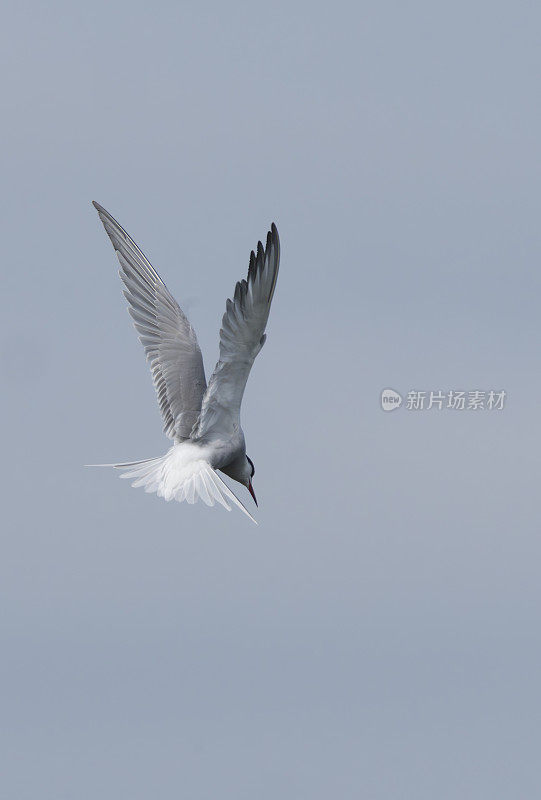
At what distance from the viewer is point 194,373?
2219 cm

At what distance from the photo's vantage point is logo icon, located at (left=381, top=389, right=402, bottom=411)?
1003 inches

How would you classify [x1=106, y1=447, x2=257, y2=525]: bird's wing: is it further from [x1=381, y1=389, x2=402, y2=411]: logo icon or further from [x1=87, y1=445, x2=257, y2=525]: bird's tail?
[x1=381, y1=389, x2=402, y2=411]: logo icon

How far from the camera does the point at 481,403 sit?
86.4 ft

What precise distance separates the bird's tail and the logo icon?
494 centimetres

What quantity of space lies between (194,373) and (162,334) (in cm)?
66

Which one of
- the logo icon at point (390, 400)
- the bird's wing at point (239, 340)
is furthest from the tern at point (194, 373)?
the logo icon at point (390, 400)

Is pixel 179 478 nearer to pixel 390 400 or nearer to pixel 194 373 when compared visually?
pixel 194 373

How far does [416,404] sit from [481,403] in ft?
3.87

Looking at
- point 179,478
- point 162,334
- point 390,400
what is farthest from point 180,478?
point 390,400

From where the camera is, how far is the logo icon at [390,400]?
2547 cm

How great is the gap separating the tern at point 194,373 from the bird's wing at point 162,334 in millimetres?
12

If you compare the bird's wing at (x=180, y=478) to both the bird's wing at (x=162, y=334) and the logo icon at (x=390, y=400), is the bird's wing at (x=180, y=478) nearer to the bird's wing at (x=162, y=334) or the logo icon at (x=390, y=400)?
the bird's wing at (x=162, y=334)

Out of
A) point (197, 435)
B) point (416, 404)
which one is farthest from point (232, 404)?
point (416, 404)

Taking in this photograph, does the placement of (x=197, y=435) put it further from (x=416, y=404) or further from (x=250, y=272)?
(x=416, y=404)
